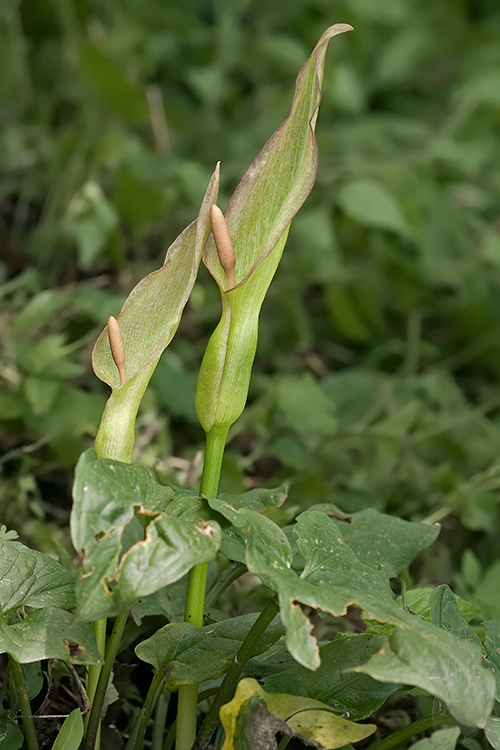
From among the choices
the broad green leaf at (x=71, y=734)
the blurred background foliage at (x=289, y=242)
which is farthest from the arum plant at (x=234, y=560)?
the blurred background foliage at (x=289, y=242)

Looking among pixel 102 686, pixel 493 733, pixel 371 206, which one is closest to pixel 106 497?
pixel 102 686

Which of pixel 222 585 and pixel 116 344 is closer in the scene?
pixel 116 344

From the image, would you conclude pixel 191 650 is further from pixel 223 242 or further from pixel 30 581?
pixel 223 242

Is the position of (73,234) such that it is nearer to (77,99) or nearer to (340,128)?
(77,99)

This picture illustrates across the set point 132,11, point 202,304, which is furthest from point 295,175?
point 132,11

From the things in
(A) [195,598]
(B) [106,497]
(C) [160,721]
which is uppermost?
(B) [106,497]

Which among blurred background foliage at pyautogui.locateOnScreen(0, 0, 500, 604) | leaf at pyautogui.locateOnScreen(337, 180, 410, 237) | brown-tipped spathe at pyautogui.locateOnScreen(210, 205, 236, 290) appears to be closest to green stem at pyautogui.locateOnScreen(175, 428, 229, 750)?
brown-tipped spathe at pyautogui.locateOnScreen(210, 205, 236, 290)

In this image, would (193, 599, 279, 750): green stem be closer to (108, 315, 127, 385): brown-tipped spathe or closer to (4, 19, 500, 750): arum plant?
(4, 19, 500, 750): arum plant
